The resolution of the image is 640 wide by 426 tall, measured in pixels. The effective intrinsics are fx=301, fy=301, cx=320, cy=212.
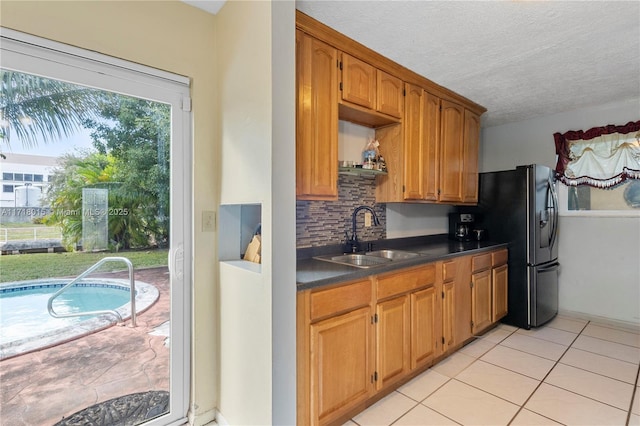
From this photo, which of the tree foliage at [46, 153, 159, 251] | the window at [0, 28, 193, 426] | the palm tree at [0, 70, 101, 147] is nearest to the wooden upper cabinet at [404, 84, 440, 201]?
the window at [0, 28, 193, 426]

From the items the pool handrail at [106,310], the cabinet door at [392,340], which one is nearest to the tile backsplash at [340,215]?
the cabinet door at [392,340]

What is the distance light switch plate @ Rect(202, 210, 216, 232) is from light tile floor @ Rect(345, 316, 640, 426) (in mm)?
1420

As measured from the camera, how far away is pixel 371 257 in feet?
8.04

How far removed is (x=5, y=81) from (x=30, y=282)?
891 millimetres

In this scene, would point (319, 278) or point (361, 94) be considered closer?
point (319, 278)

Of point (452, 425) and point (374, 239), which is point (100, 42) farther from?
point (452, 425)

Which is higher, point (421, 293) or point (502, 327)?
point (421, 293)

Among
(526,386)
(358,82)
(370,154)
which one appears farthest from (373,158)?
(526,386)

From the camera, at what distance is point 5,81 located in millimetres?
1295

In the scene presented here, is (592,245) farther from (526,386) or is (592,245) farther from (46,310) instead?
(46,310)

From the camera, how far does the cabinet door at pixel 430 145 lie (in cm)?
267

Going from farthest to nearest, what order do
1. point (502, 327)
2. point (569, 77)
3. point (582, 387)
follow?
point (502, 327) < point (569, 77) < point (582, 387)

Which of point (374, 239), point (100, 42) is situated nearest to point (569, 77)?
point (374, 239)

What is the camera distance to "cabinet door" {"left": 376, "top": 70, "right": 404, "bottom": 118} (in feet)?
7.47
